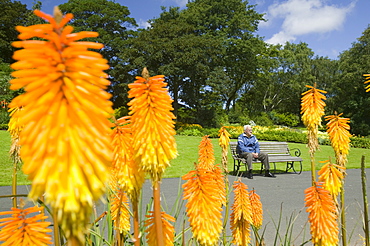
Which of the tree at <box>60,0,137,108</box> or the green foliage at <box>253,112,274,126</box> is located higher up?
the tree at <box>60,0,137,108</box>

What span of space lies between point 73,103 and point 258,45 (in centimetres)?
4042

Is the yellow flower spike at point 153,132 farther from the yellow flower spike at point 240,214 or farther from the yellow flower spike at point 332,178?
the yellow flower spike at point 332,178

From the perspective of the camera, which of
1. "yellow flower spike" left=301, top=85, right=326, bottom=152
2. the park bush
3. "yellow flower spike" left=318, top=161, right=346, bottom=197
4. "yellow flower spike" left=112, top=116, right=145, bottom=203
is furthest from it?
the park bush

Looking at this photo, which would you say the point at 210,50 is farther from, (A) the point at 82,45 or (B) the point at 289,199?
(A) the point at 82,45

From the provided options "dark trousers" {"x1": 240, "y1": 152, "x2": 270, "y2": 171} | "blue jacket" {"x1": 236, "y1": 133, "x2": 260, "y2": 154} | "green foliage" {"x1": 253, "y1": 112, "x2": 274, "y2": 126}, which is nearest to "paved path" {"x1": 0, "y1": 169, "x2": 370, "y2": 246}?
"dark trousers" {"x1": 240, "y1": 152, "x2": 270, "y2": 171}

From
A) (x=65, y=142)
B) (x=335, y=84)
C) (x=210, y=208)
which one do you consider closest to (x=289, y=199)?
(x=210, y=208)

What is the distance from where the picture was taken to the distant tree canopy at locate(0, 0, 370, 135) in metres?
29.4

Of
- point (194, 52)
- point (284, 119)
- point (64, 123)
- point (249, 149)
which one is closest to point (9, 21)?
Answer: point (194, 52)

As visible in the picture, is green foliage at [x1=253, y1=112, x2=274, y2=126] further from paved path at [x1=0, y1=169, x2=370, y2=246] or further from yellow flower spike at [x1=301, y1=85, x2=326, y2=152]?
yellow flower spike at [x1=301, y1=85, x2=326, y2=152]

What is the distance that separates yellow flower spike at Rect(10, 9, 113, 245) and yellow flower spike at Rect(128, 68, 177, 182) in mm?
603

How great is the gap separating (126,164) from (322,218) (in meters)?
1.30

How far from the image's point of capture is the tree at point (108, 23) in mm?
32844

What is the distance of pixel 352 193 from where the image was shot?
886cm

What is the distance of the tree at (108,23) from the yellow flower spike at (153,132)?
101 feet
